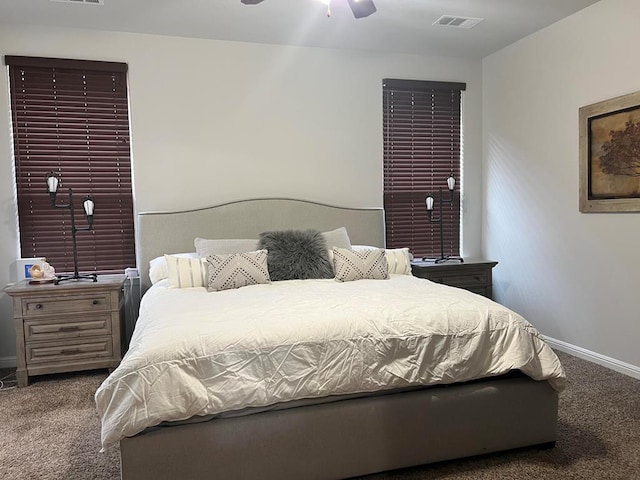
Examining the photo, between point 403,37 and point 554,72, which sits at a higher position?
point 403,37

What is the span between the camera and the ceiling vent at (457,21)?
3571mm

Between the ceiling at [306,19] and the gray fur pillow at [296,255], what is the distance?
66.1 inches

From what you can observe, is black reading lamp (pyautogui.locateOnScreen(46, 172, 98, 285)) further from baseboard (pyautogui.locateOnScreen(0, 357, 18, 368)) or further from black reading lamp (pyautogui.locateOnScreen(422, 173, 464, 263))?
black reading lamp (pyautogui.locateOnScreen(422, 173, 464, 263))

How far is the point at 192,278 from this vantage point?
Result: 124 inches

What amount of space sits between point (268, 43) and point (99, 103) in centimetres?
154

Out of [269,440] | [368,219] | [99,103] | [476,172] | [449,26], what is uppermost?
[449,26]

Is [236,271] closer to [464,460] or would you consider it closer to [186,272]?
[186,272]

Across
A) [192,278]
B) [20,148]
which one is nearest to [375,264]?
[192,278]

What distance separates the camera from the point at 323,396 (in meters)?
1.98

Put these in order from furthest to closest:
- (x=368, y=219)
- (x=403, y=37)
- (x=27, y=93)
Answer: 1. (x=368, y=219)
2. (x=403, y=37)
3. (x=27, y=93)

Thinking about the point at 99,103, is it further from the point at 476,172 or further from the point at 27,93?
the point at 476,172

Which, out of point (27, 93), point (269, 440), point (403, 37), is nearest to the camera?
point (269, 440)

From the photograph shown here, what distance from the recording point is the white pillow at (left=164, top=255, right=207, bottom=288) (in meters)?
3.15

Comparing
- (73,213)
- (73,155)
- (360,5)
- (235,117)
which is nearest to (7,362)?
(73,213)
